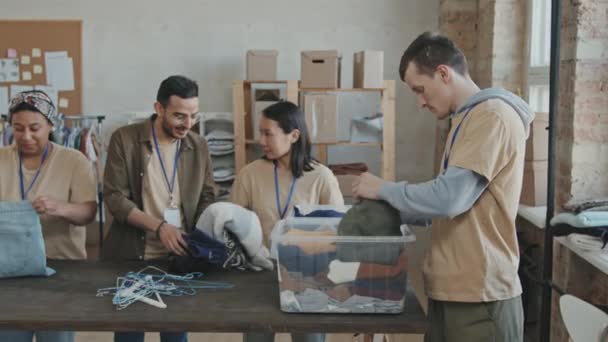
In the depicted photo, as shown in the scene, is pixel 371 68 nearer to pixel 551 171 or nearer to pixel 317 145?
pixel 317 145

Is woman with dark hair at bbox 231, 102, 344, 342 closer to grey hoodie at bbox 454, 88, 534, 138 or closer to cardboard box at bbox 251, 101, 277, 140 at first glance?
grey hoodie at bbox 454, 88, 534, 138

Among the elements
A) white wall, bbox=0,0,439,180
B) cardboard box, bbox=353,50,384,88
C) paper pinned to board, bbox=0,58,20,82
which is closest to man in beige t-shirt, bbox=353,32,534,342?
cardboard box, bbox=353,50,384,88

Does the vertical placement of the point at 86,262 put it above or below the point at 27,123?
below

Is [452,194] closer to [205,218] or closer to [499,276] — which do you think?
[499,276]

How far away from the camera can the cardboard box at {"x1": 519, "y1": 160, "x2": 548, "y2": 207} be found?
11.1 feet

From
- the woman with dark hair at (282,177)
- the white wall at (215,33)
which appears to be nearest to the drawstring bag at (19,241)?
the woman with dark hair at (282,177)

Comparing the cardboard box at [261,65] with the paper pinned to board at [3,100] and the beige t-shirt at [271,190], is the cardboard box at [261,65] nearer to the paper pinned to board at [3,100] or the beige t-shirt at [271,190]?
the paper pinned to board at [3,100]

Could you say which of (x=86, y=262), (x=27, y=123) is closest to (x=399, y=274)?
(x=86, y=262)

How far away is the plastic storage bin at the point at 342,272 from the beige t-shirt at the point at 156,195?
78cm

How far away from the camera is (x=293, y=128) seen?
2.54 m

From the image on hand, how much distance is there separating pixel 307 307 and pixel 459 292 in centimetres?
41

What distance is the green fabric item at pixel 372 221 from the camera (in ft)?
5.74

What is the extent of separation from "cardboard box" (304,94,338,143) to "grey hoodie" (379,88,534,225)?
2805 millimetres

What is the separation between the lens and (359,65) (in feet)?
15.1
